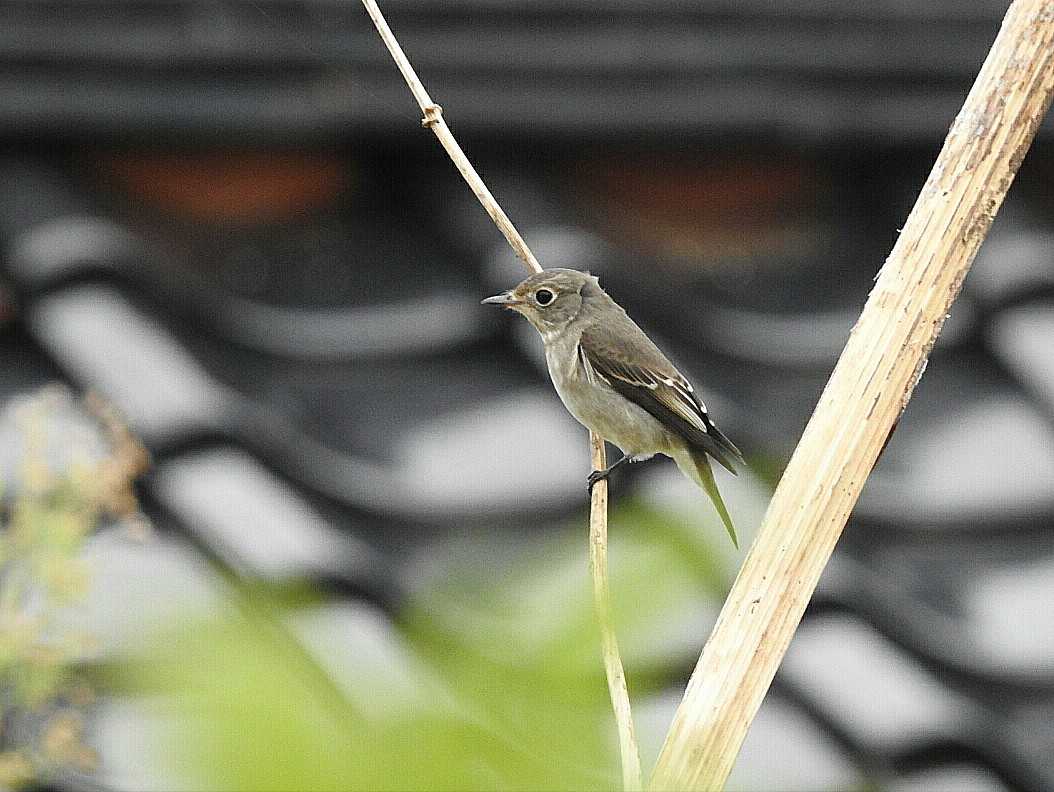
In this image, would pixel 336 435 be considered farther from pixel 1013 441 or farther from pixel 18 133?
pixel 1013 441

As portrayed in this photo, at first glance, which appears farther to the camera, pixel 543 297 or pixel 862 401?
pixel 543 297

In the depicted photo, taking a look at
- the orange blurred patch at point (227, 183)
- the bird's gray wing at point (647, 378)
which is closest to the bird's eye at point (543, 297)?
the bird's gray wing at point (647, 378)

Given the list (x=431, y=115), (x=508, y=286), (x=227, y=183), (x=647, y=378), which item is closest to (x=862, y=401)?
(x=431, y=115)

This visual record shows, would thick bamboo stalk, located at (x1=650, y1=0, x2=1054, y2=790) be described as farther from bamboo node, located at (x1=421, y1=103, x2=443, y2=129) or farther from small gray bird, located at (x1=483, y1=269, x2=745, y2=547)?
small gray bird, located at (x1=483, y1=269, x2=745, y2=547)

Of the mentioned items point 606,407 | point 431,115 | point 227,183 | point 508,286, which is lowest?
point 431,115

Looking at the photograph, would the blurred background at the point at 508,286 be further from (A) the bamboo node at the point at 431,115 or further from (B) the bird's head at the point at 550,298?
(A) the bamboo node at the point at 431,115

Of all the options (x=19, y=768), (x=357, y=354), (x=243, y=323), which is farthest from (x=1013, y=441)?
(x=19, y=768)

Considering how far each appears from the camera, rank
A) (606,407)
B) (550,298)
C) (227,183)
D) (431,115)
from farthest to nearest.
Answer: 1. (227,183)
2. (606,407)
3. (550,298)
4. (431,115)

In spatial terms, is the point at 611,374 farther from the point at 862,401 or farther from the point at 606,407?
the point at 862,401
